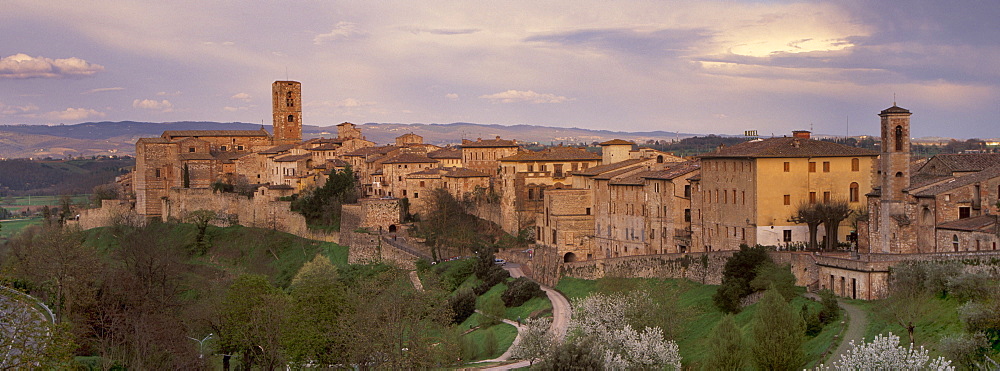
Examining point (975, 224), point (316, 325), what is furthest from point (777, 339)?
point (316, 325)

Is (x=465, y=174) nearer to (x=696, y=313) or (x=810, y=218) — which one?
(x=810, y=218)

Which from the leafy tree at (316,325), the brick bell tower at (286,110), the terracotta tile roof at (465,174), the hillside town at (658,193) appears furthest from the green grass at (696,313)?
the brick bell tower at (286,110)

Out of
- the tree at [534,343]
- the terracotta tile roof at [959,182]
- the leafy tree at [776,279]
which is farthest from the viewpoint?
the terracotta tile roof at [959,182]

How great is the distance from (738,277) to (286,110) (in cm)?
8225

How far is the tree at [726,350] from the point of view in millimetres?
28906

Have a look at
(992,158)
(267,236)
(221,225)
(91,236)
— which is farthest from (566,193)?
(91,236)

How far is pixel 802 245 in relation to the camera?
4234 centimetres

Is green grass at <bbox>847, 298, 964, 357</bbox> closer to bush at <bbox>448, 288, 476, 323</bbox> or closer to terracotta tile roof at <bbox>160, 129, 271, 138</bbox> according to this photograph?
bush at <bbox>448, 288, 476, 323</bbox>

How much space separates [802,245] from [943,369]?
21.9 m

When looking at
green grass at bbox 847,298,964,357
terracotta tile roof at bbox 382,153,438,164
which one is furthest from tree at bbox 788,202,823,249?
terracotta tile roof at bbox 382,153,438,164

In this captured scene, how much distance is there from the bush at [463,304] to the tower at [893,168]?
20128 mm

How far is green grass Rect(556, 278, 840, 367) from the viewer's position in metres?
30.7

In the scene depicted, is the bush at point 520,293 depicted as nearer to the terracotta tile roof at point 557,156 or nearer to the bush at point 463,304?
the bush at point 463,304

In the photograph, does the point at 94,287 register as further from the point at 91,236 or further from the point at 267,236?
the point at 91,236
